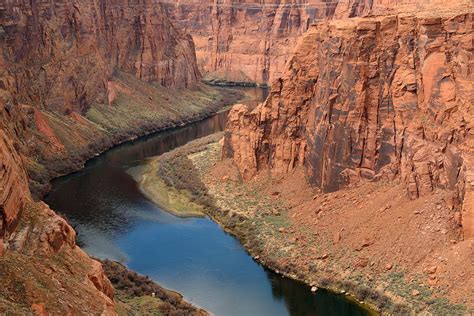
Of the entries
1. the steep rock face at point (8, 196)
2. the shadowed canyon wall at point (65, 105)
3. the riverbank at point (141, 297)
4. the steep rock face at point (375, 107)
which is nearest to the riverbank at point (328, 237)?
the steep rock face at point (375, 107)

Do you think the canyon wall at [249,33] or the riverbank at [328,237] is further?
the canyon wall at [249,33]

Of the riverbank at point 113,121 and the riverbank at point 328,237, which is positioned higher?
the riverbank at point 328,237

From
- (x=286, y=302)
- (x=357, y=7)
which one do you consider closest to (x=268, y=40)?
(x=357, y=7)

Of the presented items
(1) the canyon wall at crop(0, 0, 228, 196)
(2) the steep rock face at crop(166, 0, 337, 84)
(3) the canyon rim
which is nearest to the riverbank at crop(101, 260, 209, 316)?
(3) the canyon rim

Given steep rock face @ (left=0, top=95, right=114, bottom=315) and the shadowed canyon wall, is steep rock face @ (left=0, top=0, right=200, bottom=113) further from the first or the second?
steep rock face @ (left=0, top=95, right=114, bottom=315)

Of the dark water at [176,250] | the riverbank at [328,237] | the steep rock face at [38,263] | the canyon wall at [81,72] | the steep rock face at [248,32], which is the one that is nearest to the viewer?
the steep rock face at [38,263]

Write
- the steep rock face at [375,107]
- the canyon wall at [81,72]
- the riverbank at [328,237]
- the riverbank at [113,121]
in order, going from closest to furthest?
the riverbank at [328,237] < the steep rock face at [375,107] < the riverbank at [113,121] < the canyon wall at [81,72]

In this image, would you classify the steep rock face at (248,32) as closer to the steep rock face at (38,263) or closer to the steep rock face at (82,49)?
the steep rock face at (82,49)
